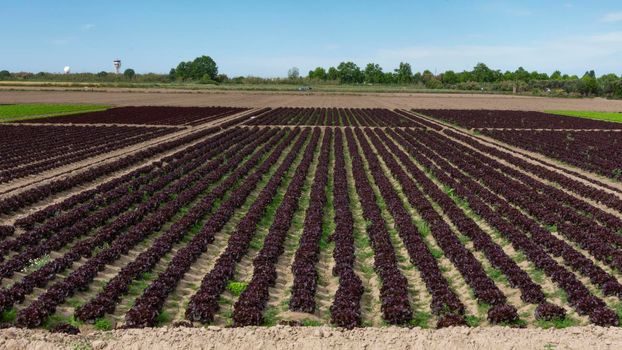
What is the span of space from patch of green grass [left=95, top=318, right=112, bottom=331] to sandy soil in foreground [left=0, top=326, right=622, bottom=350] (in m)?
0.35

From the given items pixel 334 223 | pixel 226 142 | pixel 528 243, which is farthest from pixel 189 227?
pixel 226 142

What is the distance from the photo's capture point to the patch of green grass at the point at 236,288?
10164mm

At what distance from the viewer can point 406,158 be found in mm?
26516

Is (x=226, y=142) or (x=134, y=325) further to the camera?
(x=226, y=142)

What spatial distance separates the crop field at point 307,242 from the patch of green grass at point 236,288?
0.05 meters

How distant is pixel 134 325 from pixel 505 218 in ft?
37.6

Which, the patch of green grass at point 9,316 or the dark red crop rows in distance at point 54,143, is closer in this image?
the patch of green grass at point 9,316

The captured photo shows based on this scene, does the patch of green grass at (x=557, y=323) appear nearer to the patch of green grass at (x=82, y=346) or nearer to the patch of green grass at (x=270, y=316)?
the patch of green grass at (x=270, y=316)

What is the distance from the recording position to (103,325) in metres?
8.60

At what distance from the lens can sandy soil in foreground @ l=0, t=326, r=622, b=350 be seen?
7.72 m

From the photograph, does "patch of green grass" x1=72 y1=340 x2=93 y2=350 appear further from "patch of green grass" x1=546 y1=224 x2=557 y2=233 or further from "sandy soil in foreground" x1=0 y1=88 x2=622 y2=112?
"sandy soil in foreground" x1=0 y1=88 x2=622 y2=112

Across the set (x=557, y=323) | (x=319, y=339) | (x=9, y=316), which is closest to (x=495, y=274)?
(x=557, y=323)

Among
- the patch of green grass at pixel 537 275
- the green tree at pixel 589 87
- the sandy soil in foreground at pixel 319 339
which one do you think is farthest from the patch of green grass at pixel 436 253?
the green tree at pixel 589 87

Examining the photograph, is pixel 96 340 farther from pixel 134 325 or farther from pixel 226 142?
pixel 226 142
